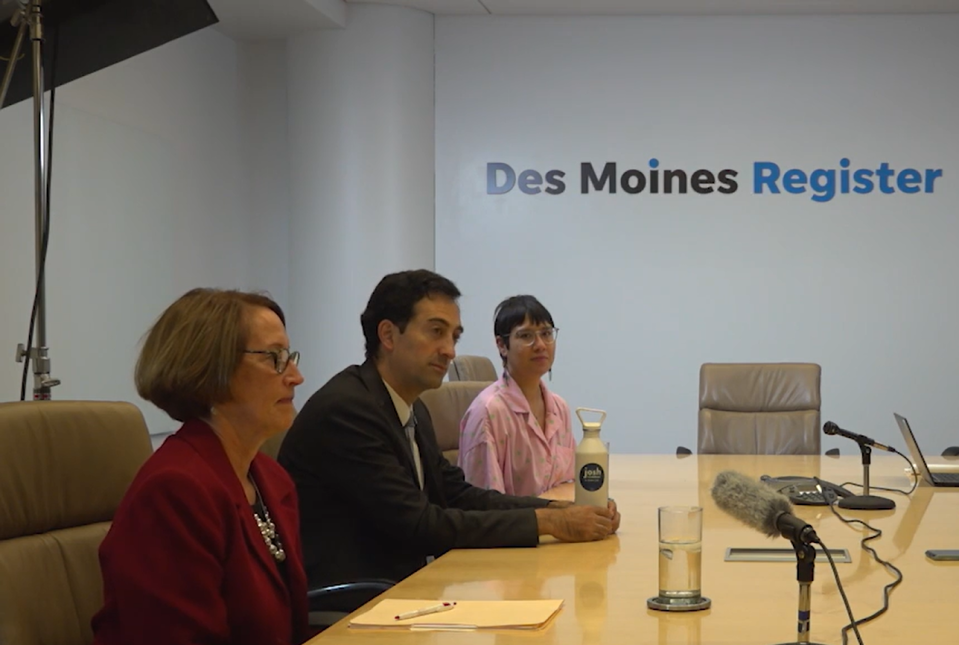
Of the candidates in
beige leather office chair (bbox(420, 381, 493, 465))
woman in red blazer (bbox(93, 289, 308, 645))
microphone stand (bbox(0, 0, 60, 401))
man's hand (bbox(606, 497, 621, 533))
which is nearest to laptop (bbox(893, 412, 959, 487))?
man's hand (bbox(606, 497, 621, 533))

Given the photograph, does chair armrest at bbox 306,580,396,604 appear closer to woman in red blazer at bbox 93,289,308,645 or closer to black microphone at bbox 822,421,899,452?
woman in red blazer at bbox 93,289,308,645

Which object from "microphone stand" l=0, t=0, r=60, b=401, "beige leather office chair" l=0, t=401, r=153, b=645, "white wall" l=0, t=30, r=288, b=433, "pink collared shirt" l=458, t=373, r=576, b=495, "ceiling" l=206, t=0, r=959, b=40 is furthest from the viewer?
"ceiling" l=206, t=0, r=959, b=40

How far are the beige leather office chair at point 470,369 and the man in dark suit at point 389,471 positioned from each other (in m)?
2.28

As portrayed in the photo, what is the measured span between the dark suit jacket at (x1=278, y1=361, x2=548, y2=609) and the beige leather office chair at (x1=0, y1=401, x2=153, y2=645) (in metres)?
0.56

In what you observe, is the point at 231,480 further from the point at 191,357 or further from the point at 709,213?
the point at 709,213

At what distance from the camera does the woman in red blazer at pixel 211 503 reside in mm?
1793

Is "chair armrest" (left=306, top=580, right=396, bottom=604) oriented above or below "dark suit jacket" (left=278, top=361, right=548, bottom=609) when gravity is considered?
below

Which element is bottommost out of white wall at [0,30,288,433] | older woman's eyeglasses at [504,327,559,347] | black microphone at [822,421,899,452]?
black microphone at [822,421,899,452]

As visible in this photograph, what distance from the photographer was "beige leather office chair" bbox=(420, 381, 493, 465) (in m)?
3.83

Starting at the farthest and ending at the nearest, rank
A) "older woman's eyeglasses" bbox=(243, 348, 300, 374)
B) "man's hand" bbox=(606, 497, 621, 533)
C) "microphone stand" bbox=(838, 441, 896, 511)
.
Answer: "microphone stand" bbox=(838, 441, 896, 511) < "man's hand" bbox=(606, 497, 621, 533) < "older woman's eyeglasses" bbox=(243, 348, 300, 374)

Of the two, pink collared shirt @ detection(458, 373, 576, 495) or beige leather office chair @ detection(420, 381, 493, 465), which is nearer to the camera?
pink collared shirt @ detection(458, 373, 576, 495)

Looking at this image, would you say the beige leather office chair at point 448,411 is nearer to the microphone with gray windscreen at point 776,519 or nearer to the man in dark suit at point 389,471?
the man in dark suit at point 389,471

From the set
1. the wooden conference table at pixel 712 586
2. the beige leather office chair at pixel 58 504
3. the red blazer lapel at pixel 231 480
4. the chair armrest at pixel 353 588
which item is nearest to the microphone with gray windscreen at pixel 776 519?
the wooden conference table at pixel 712 586

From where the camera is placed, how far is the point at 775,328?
7020mm
